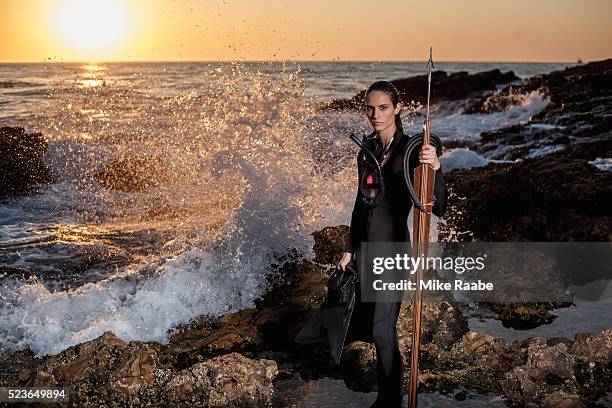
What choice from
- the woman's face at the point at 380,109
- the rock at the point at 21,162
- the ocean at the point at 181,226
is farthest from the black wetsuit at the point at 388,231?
the rock at the point at 21,162

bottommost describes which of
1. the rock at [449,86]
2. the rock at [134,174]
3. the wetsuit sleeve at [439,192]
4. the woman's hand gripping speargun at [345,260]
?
the woman's hand gripping speargun at [345,260]

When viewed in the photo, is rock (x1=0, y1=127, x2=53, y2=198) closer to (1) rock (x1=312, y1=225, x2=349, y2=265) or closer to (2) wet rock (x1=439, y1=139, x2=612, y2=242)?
(1) rock (x1=312, y1=225, x2=349, y2=265)

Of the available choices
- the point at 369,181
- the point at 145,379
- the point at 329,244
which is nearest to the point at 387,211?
the point at 369,181

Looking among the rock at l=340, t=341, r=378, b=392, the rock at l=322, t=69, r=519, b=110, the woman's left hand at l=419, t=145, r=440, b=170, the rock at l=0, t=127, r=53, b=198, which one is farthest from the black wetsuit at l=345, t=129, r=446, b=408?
the rock at l=322, t=69, r=519, b=110

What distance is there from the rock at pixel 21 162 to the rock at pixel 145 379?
11492mm

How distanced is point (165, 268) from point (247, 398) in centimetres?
294

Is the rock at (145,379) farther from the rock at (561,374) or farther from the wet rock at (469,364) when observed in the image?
the rock at (561,374)

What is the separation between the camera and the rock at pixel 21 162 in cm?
1545

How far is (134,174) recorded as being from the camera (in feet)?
55.0

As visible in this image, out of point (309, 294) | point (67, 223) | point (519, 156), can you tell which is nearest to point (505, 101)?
point (519, 156)

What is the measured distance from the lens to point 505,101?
40625 millimetres

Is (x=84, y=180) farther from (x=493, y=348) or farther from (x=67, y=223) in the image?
(x=493, y=348)

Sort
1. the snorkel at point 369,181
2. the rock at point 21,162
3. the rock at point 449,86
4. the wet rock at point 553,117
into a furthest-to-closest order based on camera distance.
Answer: the rock at point 449,86
the wet rock at point 553,117
the rock at point 21,162
the snorkel at point 369,181

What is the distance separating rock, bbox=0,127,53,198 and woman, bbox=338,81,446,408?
13077 millimetres
